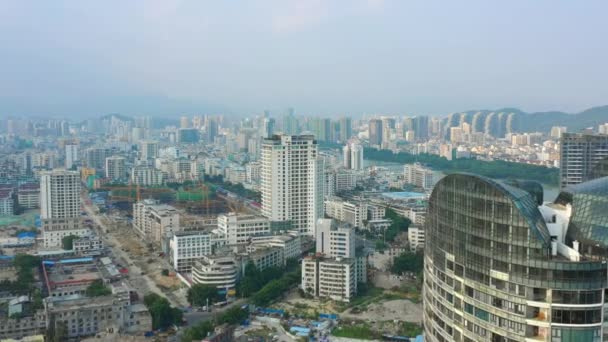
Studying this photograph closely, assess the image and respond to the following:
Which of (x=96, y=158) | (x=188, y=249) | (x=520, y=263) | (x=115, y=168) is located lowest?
(x=188, y=249)

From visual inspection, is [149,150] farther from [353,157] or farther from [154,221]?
[154,221]

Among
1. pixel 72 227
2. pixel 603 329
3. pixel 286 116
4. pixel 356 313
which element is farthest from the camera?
pixel 286 116

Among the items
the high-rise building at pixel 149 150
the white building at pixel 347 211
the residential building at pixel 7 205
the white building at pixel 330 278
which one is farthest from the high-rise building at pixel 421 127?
the white building at pixel 330 278

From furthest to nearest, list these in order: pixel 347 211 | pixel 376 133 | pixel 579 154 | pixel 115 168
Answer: pixel 376 133 → pixel 115 168 → pixel 347 211 → pixel 579 154

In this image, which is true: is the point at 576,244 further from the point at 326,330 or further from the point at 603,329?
the point at 326,330

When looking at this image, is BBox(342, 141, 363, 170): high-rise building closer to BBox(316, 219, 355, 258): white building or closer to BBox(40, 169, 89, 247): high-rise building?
BBox(40, 169, 89, 247): high-rise building

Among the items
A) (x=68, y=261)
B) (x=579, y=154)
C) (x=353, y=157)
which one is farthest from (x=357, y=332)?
(x=353, y=157)

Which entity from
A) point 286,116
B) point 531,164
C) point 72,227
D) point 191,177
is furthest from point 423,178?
point 286,116
